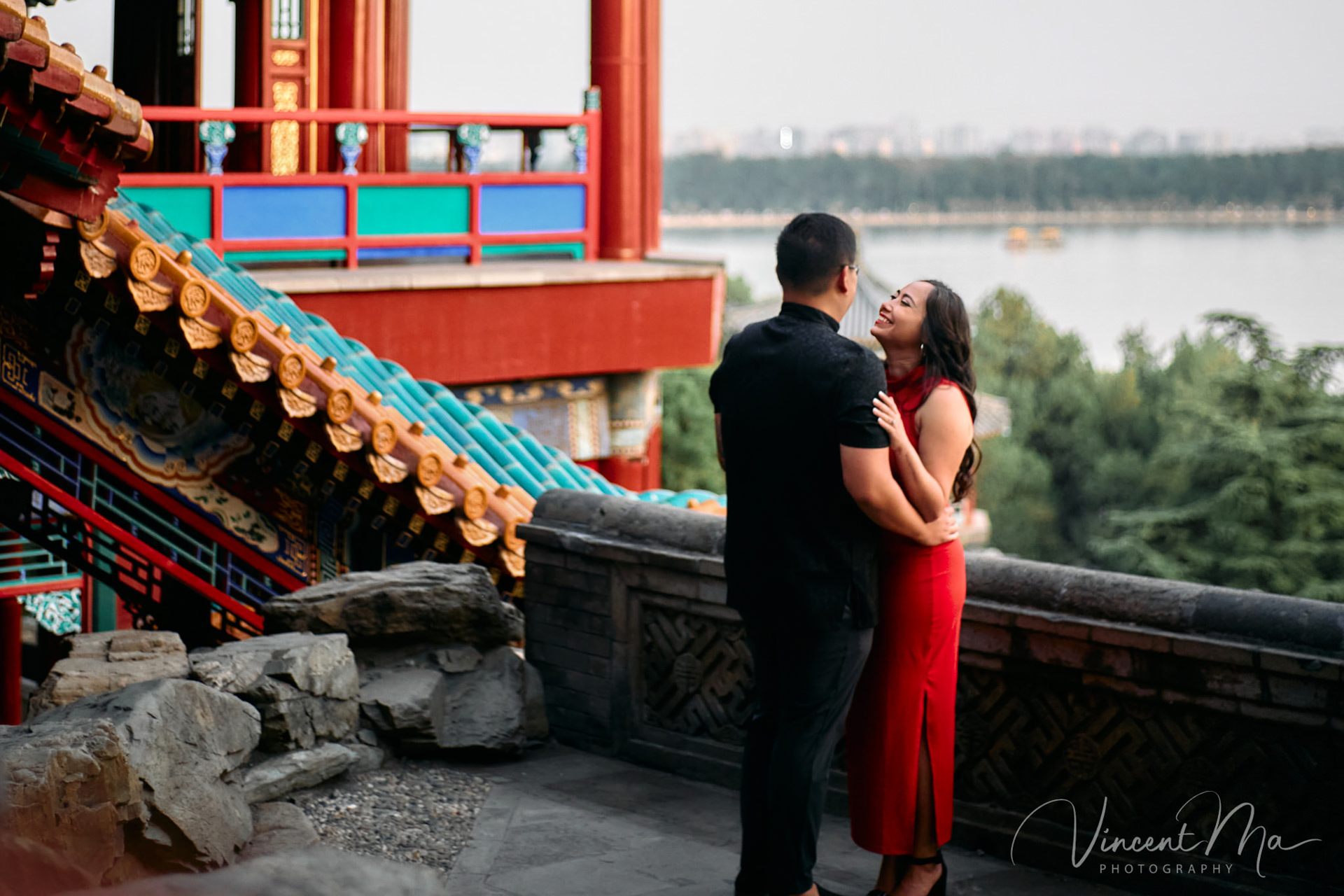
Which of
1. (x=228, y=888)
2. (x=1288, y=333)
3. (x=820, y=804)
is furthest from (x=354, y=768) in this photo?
(x=1288, y=333)

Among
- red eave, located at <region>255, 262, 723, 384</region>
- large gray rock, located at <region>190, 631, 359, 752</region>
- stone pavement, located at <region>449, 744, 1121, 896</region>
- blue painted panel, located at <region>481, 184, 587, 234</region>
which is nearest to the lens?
stone pavement, located at <region>449, 744, 1121, 896</region>

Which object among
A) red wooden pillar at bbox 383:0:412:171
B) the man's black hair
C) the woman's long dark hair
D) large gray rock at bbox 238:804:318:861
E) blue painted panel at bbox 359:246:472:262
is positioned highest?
red wooden pillar at bbox 383:0:412:171

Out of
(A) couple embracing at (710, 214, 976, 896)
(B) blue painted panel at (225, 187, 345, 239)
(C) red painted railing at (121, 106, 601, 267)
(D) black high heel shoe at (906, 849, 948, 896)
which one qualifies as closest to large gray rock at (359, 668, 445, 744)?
(A) couple embracing at (710, 214, 976, 896)

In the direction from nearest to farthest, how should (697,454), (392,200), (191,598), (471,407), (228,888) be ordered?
(228,888), (191,598), (471,407), (392,200), (697,454)

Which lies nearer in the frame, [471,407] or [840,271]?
[840,271]

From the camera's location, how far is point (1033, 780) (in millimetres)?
3807

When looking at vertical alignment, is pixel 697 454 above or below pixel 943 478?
below

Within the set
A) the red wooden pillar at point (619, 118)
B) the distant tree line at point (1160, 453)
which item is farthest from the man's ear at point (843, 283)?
the distant tree line at point (1160, 453)

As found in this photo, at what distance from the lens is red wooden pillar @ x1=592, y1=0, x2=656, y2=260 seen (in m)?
9.93

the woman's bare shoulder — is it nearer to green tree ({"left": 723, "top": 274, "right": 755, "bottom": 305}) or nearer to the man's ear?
the man's ear

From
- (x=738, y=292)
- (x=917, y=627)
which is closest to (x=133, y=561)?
(x=917, y=627)

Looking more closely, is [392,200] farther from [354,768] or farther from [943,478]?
[943,478]

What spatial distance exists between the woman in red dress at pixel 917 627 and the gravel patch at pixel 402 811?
1143 millimetres

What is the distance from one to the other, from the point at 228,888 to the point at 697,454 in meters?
27.9
